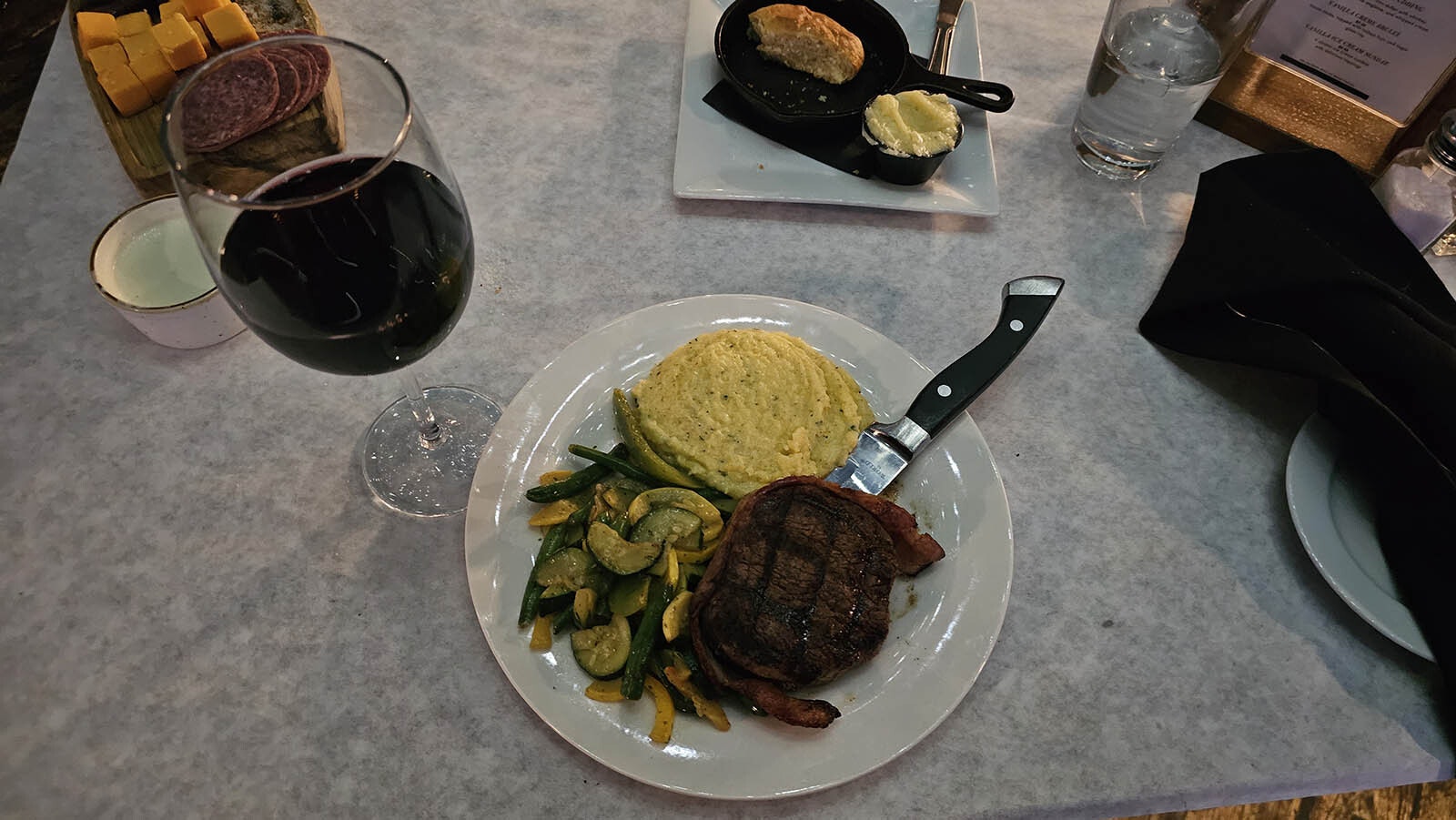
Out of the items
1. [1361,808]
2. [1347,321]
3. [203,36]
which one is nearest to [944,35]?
[1347,321]

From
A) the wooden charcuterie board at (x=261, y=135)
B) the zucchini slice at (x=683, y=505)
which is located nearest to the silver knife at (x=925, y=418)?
the zucchini slice at (x=683, y=505)

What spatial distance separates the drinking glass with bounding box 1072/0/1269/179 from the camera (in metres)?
1.66

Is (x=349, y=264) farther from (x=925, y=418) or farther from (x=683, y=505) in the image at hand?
(x=925, y=418)

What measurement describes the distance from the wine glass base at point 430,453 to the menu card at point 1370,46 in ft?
5.62

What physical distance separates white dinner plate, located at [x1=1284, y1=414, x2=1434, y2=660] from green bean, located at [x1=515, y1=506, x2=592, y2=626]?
1089mm

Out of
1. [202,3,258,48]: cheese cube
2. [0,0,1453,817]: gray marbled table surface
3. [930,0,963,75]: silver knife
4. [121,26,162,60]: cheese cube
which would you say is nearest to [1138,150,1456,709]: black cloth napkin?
[0,0,1453,817]: gray marbled table surface

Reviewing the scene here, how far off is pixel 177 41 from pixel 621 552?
124cm

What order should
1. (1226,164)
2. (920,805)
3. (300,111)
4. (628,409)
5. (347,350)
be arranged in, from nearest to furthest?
(347,350) → (920,805) → (628,409) → (300,111) → (1226,164)

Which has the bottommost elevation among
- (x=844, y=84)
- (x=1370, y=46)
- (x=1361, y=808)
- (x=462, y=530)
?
(x=1361, y=808)

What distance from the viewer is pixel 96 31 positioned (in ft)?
5.10

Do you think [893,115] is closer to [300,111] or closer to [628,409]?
[628,409]

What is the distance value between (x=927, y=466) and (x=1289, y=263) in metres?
0.70

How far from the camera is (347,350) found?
3.45 feet

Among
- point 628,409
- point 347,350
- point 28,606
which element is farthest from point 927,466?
point 28,606
